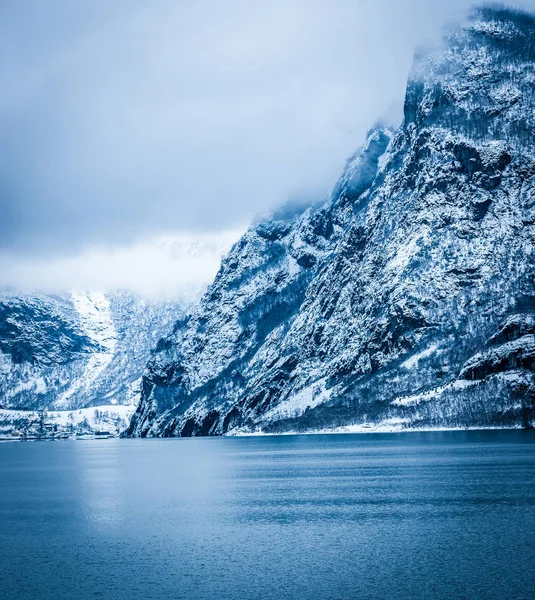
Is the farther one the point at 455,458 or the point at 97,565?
the point at 455,458

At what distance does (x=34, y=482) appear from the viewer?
462ft

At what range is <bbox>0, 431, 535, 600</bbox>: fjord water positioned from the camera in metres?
50.5

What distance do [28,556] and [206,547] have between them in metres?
15.3

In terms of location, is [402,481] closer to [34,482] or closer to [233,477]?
[233,477]

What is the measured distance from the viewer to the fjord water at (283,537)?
50.5m

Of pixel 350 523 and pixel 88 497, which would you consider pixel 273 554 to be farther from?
pixel 88 497

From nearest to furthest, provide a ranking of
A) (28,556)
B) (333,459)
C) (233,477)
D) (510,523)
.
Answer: (28,556) → (510,523) → (233,477) → (333,459)

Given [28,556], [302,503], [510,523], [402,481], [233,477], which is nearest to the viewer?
[28,556]

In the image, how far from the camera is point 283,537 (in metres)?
68.1

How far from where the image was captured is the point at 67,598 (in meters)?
49.3

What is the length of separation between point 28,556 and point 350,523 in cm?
3050

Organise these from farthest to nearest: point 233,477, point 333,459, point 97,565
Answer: point 333,459 < point 233,477 < point 97,565

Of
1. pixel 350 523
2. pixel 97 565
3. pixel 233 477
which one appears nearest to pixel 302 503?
pixel 350 523

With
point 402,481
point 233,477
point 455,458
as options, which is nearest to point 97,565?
point 402,481
